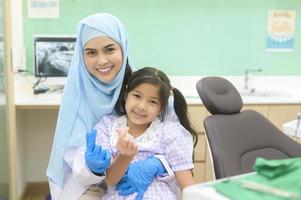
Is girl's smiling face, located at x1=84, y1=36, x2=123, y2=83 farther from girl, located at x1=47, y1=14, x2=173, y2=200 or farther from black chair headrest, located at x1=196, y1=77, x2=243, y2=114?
black chair headrest, located at x1=196, y1=77, x2=243, y2=114

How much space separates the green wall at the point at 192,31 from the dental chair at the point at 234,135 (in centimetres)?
166

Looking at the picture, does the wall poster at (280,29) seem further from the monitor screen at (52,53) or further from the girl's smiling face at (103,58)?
the girl's smiling face at (103,58)

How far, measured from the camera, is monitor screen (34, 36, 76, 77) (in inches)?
118

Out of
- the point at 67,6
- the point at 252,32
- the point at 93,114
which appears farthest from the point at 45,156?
the point at 252,32

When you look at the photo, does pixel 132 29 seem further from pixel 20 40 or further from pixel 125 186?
pixel 125 186

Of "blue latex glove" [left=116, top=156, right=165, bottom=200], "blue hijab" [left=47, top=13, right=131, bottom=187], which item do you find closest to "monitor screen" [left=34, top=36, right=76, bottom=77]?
"blue hijab" [left=47, top=13, right=131, bottom=187]

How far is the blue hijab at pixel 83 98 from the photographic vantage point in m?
1.63

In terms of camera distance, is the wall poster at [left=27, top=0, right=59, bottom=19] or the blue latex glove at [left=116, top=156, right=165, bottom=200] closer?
the blue latex glove at [left=116, top=156, right=165, bottom=200]

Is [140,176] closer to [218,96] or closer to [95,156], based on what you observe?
[95,156]

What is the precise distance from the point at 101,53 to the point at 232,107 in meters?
0.60

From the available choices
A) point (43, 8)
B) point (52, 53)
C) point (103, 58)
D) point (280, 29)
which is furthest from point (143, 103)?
point (280, 29)

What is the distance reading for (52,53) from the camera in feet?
9.82

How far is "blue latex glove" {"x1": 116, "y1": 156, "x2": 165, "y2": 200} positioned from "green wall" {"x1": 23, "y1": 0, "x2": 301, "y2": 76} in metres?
1.91

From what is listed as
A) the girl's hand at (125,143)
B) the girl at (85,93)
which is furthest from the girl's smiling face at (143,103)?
the girl's hand at (125,143)
